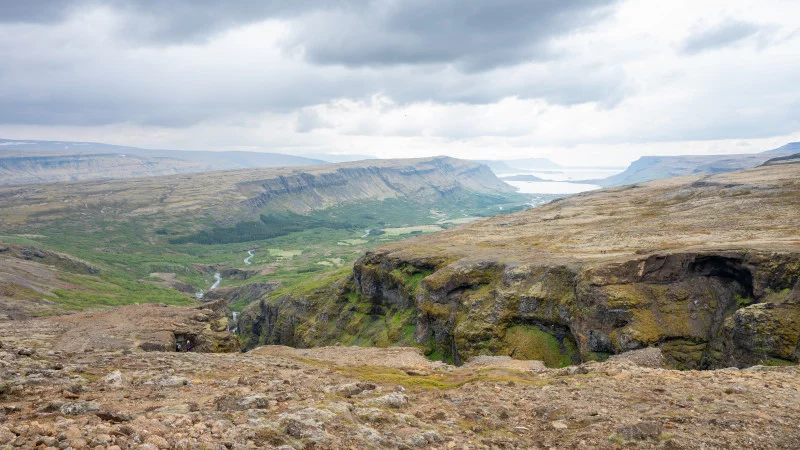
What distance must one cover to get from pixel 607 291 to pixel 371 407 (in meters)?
41.0

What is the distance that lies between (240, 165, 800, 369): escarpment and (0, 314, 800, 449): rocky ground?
19192 mm

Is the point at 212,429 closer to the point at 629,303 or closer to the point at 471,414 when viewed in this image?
the point at 471,414

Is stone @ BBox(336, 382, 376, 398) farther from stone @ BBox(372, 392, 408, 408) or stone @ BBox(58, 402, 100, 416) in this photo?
stone @ BBox(58, 402, 100, 416)

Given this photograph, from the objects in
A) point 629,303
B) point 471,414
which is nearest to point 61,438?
point 471,414

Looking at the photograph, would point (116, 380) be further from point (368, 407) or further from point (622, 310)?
point (622, 310)

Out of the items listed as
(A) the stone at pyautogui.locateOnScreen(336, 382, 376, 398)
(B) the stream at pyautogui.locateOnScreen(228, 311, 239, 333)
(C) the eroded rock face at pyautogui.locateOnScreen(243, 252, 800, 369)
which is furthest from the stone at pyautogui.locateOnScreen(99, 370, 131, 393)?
(B) the stream at pyautogui.locateOnScreen(228, 311, 239, 333)

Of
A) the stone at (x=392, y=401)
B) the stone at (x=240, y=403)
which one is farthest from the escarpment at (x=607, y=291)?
the stone at (x=240, y=403)

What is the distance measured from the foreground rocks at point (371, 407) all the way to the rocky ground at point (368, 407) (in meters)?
0.08

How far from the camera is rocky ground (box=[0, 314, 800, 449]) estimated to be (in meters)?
16.3

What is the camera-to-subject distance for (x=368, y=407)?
21703 millimetres

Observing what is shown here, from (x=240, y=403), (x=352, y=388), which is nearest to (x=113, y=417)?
(x=240, y=403)

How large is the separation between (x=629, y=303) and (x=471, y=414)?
37004 millimetres

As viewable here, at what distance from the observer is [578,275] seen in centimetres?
5772

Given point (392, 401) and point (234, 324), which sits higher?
point (392, 401)
